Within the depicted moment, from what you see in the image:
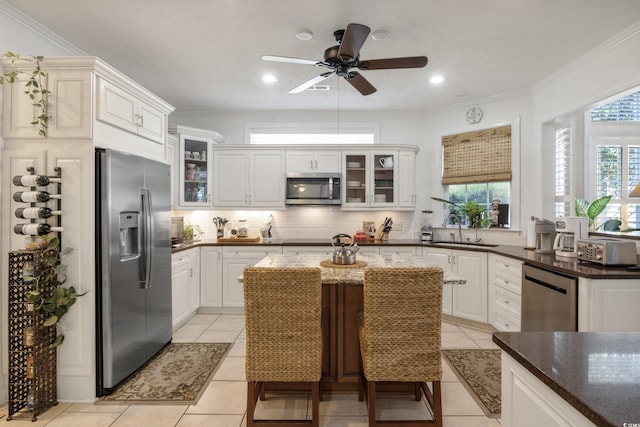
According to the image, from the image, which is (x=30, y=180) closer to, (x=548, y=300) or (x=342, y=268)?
(x=342, y=268)

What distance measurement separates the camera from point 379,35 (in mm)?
Result: 2826

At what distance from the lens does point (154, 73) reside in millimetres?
3688

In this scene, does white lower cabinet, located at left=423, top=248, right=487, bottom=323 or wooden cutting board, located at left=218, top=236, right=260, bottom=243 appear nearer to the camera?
white lower cabinet, located at left=423, top=248, right=487, bottom=323

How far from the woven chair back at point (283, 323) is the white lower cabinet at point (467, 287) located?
2.64 m

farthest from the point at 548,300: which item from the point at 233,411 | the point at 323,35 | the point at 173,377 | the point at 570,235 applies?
the point at 173,377

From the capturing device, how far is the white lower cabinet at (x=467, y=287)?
12.7 feet

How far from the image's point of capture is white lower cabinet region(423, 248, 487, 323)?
386 cm

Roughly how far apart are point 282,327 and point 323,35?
2395mm

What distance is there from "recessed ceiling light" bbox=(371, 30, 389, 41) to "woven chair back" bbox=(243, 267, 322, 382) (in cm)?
210

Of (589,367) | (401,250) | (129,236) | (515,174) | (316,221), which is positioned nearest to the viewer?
(589,367)

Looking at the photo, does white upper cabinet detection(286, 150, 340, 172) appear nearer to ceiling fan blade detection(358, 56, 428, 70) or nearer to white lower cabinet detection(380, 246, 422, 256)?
white lower cabinet detection(380, 246, 422, 256)

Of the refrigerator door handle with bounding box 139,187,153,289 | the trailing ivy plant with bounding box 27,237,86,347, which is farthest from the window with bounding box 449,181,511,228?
the trailing ivy plant with bounding box 27,237,86,347

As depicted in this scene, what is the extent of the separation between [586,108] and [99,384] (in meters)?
4.96

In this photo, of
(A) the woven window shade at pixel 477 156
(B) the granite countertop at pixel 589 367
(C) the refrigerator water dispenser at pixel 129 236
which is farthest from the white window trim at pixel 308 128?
(B) the granite countertop at pixel 589 367
